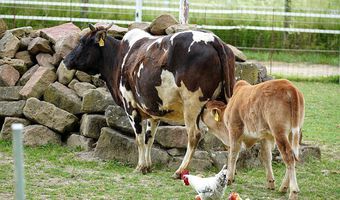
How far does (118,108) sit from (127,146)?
0.55 m

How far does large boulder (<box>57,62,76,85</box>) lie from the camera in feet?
39.6

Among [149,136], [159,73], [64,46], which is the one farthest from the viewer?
[64,46]

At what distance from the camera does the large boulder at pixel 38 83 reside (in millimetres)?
12000

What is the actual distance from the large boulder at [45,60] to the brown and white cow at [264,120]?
3417 mm

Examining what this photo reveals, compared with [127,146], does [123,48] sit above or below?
above

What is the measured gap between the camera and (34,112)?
11734 mm

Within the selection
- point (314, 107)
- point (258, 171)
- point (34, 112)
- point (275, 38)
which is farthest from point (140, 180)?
point (275, 38)

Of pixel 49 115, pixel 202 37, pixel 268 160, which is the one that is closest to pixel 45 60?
pixel 49 115

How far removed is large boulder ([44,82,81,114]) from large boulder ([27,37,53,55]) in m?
0.79

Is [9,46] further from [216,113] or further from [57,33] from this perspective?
[216,113]

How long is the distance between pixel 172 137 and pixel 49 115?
2.03 metres

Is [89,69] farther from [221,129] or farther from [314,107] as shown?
[314,107]

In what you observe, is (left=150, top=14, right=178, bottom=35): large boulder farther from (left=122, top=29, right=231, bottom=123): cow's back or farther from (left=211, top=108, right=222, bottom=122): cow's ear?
(left=211, top=108, right=222, bottom=122): cow's ear

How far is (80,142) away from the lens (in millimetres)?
11648
